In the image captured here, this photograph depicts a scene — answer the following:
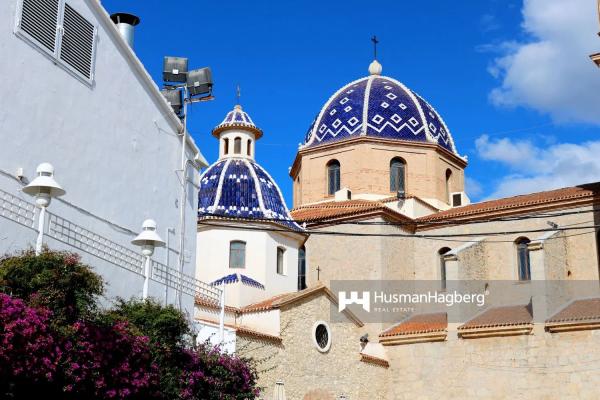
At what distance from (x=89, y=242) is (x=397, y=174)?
1921 centimetres

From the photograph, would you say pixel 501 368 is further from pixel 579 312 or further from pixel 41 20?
pixel 41 20

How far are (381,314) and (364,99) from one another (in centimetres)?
948

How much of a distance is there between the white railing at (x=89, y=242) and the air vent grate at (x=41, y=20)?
8.40 ft

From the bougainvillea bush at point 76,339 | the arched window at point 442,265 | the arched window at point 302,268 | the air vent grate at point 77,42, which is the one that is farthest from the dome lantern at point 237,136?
the bougainvillea bush at point 76,339

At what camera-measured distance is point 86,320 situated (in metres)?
8.99

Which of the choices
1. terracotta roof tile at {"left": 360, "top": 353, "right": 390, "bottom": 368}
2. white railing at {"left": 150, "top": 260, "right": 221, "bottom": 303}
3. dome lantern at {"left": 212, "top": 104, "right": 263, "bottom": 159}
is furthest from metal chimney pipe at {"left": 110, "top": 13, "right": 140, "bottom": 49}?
terracotta roof tile at {"left": 360, "top": 353, "right": 390, "bottom": 368}

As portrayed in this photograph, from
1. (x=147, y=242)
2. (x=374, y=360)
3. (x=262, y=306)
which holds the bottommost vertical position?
(x=374, y=360)

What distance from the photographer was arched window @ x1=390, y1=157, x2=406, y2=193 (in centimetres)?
2931

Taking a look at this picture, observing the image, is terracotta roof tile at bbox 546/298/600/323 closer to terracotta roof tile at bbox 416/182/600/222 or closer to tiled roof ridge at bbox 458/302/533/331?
tiled roof ridge at bbox 458/302/533/331

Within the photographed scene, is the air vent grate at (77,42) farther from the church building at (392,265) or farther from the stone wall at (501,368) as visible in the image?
the stone wall at (501,368)

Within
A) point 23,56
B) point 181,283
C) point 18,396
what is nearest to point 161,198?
point 181,283

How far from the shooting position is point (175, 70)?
17.0 metres

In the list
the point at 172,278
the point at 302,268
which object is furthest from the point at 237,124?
the point at 172,278

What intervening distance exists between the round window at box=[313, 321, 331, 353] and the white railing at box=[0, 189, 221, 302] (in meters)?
7.45
